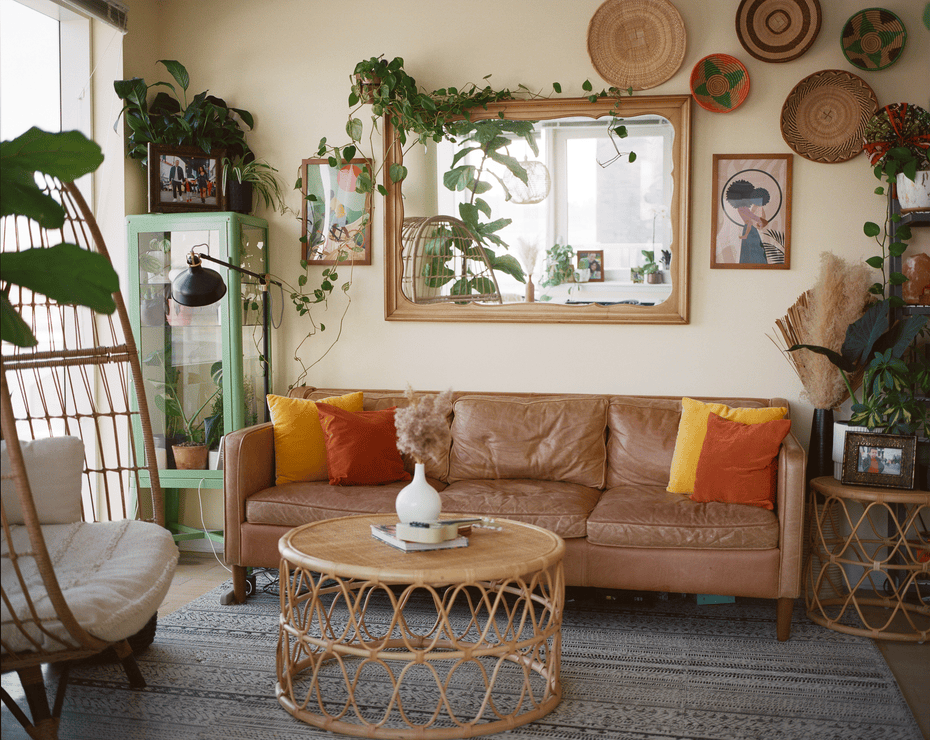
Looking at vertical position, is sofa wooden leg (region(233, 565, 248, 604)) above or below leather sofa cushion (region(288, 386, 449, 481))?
below

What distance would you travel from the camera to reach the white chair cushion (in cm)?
205

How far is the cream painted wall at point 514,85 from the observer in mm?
3777

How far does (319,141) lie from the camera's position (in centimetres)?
422

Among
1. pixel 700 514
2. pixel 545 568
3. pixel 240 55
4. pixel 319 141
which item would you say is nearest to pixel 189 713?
pixel 545 568

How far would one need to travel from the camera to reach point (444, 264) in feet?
13.6

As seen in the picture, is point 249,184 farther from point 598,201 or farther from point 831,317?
point 831,317

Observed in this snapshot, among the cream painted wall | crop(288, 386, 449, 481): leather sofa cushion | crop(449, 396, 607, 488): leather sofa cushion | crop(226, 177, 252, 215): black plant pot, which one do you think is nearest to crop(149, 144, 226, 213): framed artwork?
crop(226, 177, 252, 215): black plant pot

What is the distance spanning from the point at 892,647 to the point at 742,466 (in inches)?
32.1

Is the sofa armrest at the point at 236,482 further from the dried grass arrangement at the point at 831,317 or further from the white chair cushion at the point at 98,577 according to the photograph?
the dried grass arrangement at the point at 831,317

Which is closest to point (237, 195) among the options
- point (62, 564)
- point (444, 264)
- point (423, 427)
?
point (444, 264)

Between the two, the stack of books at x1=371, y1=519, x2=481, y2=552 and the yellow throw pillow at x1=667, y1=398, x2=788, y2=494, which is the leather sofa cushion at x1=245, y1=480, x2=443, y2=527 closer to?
the stack of books at x1=371, y1=519, x2=481, y2=552

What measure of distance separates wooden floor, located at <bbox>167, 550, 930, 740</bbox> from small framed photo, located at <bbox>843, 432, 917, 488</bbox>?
0.60 m

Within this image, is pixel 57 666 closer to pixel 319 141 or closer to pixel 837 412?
pixel 319 141

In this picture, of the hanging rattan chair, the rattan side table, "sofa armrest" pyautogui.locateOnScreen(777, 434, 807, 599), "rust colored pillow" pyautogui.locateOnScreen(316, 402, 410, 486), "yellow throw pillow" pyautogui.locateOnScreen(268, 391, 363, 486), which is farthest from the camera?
"yellow throw pillow" pyautogui.locateOnScreen(268, 391, 363, 486)
